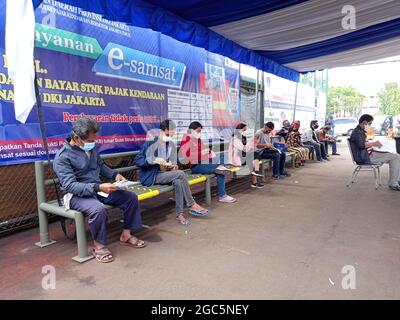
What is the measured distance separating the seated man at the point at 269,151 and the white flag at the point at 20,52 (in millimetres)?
4393

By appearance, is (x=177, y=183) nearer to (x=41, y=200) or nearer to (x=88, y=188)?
(x=88, y=188)

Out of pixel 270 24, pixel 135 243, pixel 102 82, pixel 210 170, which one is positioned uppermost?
pixel 270 24

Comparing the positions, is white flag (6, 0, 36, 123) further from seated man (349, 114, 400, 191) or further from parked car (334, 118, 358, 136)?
parked car (334, 118, 358, 136)

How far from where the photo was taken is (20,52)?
2.49 metres

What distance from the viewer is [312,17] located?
14.1 ft

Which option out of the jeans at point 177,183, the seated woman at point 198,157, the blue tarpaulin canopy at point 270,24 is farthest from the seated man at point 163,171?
the blue tarpaulin canopy at point 270,24

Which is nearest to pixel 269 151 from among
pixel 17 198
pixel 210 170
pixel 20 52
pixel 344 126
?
pixel 210 170

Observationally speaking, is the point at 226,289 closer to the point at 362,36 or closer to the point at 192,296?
the point at 192,296

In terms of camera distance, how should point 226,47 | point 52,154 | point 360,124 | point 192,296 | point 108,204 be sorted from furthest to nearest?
point 360,124 < point 226,47 < point 52,154 < point 108,204 < point 192,296

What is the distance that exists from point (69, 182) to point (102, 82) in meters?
1.75

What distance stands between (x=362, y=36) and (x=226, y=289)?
500cm

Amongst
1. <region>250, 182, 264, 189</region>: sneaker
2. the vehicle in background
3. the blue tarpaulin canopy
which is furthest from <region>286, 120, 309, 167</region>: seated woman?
the vehicle in background

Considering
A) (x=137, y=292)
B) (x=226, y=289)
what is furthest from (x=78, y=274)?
(x=226, y=289)

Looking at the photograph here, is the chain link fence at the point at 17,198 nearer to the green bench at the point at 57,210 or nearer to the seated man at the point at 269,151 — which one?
the green bench at the point at 57,210
